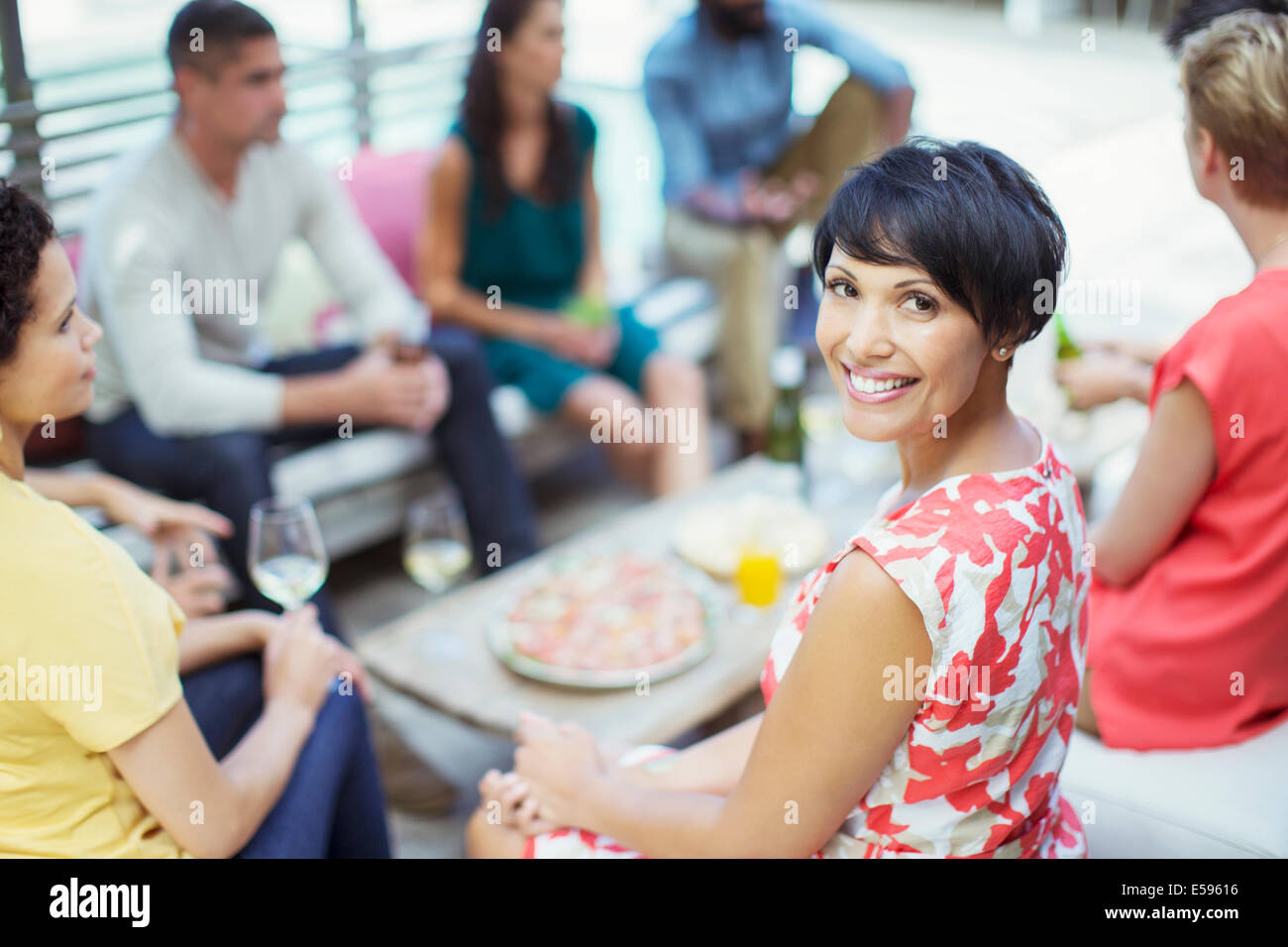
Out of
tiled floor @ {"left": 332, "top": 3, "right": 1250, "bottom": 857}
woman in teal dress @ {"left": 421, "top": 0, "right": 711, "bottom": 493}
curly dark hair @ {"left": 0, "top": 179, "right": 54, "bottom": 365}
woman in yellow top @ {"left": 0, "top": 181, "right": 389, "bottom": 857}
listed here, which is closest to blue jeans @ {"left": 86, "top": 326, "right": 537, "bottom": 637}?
woman in teal dress @ {"left": 421, "top": 0, "right": 711, "bottom": 493}

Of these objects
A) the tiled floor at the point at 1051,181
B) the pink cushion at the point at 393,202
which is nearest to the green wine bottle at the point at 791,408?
the tiled floor at the point at 1051,181

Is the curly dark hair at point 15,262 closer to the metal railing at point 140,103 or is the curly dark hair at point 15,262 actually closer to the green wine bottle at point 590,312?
the metal railing at point 140,103

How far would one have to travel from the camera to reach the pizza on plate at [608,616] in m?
2.03

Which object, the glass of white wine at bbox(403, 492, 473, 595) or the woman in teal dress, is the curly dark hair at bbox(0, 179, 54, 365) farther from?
the woman in teal dress

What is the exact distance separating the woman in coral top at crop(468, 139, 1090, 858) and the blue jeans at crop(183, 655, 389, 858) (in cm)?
51

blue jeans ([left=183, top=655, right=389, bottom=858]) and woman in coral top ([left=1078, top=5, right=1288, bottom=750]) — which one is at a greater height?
woman in coral top ([left=1078, top=5, right=1288, bottom=750])

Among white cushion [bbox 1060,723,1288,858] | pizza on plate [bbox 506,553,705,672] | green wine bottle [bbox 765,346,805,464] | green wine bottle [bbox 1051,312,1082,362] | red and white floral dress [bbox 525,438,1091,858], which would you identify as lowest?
pizza on plate [bbox 506,553,705,672]

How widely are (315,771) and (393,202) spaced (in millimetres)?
2257

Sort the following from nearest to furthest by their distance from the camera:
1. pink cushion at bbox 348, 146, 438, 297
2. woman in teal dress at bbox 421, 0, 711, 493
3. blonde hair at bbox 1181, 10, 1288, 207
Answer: blonde hair at bbox 1181, 10, 1288, 207 < woman in teal dress at bbox 421, 0, 711, 493 < pink cushion at bbox 348, 146, 438, 297

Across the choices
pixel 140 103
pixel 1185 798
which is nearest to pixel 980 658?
pixel 1185 798

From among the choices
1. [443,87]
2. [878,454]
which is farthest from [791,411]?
[443,87]

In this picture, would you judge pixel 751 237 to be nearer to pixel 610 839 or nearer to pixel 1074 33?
pixel 610 839

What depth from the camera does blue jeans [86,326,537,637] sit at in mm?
A: 2594

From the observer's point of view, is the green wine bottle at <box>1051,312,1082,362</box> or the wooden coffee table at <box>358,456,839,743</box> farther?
the green wine bottle at <box>1051,312,1082,362</box>
